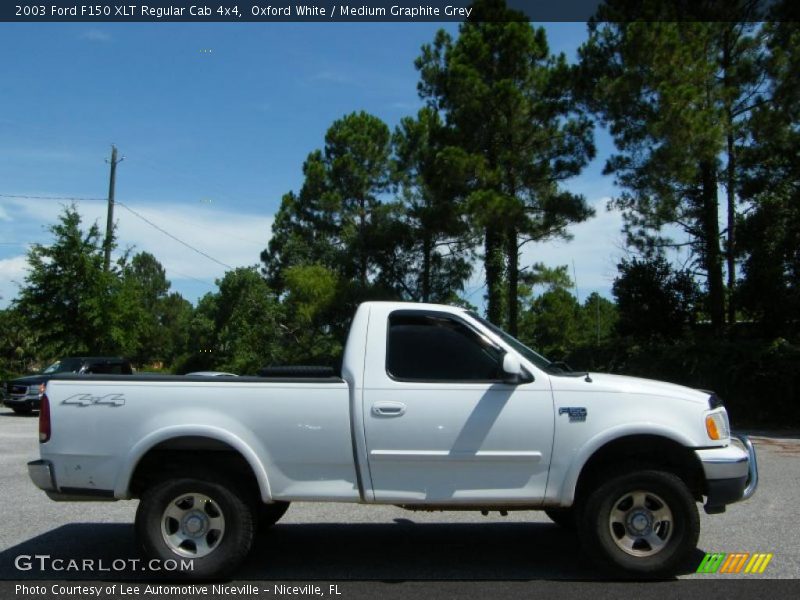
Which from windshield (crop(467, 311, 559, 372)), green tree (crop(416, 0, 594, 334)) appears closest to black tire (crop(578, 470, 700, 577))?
windshield (crop(467, 311, 559, 372))

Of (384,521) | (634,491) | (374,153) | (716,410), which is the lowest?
(384,521)

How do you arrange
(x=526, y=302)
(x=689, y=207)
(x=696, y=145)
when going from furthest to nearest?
(x=526, y=302), (x=689, y=207), (x=696, y=145)

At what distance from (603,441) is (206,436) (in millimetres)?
2871

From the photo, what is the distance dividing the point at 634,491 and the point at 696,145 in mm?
18107

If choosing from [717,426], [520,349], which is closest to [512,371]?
[520,349]

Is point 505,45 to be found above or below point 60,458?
above

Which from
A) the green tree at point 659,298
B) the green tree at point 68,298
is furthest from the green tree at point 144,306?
the green tree at point 659,298

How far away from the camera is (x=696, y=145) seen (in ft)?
72.1

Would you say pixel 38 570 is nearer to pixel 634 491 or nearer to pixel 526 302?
pixel 634 491

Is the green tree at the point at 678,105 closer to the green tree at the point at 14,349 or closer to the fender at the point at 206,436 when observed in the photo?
the fender at the point at 206,436

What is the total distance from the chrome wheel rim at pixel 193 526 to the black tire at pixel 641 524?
269 cm

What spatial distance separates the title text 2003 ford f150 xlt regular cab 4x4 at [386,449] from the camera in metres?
5.88

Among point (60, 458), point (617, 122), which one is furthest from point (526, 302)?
point (60, 458)

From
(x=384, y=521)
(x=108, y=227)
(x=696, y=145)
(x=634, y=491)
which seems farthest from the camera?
(x=108, y=227)
